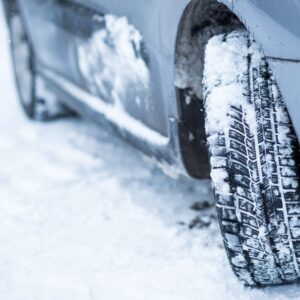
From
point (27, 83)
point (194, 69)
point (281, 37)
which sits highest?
point (281, 37)

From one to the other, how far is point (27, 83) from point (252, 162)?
2929 millimetres

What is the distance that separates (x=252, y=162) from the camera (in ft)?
6.32

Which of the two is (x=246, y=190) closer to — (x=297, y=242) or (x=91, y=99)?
(x=297, y=242)

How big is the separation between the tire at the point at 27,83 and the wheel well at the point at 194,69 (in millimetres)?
2215

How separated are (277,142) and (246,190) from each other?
179mm

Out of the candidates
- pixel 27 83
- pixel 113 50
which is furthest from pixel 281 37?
pixel 27 83

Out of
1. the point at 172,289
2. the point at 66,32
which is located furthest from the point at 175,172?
the point at 66,32

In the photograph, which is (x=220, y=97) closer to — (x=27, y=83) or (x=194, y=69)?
(x=194, y=69)

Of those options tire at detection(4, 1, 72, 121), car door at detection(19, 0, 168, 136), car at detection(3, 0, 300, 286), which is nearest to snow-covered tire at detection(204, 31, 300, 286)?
car at detection(3, 0, 300, 286)

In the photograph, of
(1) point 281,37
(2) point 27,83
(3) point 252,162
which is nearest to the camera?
(1) point 281,37

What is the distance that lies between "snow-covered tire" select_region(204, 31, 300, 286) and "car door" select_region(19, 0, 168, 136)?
15.5 inches

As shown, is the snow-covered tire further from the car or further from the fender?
the fender

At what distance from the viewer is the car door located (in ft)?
7.85

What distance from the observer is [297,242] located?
193 cm
